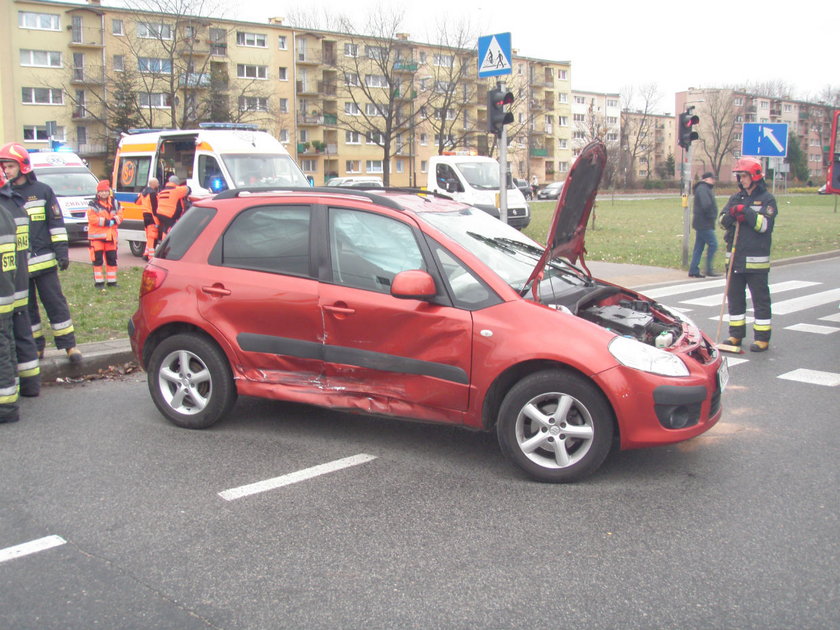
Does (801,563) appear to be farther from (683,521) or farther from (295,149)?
(295,149)

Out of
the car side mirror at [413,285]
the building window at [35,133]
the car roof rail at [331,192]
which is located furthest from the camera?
the building window at [35,133]

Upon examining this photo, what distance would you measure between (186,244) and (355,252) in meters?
1.40

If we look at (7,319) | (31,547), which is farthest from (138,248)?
(31,547)

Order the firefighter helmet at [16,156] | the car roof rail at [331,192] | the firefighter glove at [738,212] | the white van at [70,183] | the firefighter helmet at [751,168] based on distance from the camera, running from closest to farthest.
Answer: the car roof rail at [331,192]
the firefighter helmet at [16,156]
the firefighter helmet at [751,168]
the firefighter glove at [738,212]
the white van at [70,183]

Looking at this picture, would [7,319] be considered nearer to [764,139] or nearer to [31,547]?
[31,547]

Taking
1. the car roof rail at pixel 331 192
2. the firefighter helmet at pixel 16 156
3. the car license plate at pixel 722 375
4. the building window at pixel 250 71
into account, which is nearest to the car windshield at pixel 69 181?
the firefighter helmet at pixel 16 156

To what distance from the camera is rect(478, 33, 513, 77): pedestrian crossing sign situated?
1247 centimetres

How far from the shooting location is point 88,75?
204ft

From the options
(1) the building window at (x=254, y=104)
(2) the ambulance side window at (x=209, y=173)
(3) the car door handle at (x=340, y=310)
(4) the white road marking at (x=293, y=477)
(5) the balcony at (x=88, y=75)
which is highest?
(5) the balcony at (x=88, y=75)

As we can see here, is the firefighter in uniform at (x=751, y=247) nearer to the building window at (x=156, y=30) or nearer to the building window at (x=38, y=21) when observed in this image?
the building window at (x=156, y=30)

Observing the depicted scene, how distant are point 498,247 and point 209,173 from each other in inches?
492

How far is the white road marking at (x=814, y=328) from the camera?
9922 mm

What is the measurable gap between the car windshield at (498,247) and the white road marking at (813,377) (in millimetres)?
2804

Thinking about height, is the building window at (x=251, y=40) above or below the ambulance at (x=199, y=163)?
above
